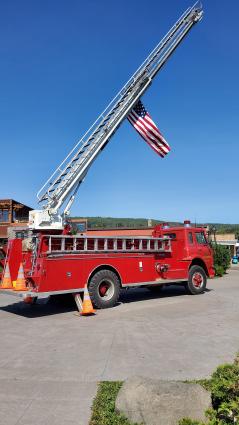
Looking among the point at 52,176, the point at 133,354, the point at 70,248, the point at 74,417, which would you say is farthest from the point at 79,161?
the point at 74,417

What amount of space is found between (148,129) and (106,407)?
1161cm

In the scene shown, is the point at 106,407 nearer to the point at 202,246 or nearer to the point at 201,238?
the point at 202,246

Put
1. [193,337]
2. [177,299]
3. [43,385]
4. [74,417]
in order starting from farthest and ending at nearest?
1. [177,299]
2. [193,337]
3. [43,385]
4. [74,417]

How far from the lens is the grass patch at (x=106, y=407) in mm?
4043

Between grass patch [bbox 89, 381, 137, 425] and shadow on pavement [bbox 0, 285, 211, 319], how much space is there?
5.75m

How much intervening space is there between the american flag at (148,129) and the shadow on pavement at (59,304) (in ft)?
16.6

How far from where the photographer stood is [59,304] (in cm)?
1261

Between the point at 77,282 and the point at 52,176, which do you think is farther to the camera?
the point at 52,176

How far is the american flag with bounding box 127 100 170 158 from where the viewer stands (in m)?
14.8

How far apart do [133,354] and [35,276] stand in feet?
14.2

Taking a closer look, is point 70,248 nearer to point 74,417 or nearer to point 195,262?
point 195,262

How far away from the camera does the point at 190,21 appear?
1552 centimetres

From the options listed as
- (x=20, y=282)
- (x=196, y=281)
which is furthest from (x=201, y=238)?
(x=20, y=282)

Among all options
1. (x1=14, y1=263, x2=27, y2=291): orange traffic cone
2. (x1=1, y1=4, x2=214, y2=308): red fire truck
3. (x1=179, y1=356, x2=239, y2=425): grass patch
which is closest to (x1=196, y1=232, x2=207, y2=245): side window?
(x1=1, y1=4, x2=214, y2=308): red fire truck
